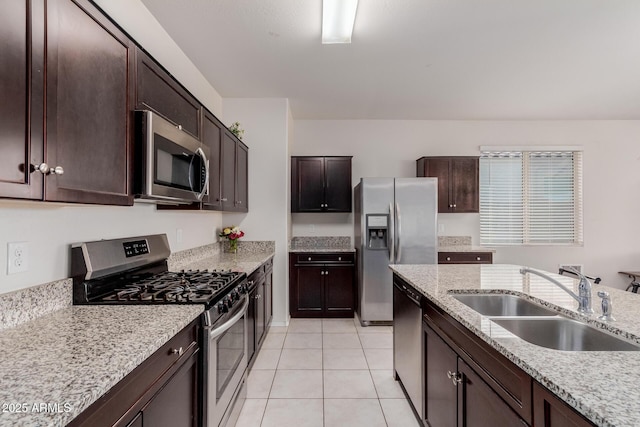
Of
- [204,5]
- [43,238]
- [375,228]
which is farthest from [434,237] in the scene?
[43,238]

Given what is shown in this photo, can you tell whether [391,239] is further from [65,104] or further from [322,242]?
[65,104]

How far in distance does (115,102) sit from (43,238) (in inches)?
26.3

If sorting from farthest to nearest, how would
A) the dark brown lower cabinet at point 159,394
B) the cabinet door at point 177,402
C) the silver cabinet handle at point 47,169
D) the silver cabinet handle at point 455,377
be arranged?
the silver cabinet handle at point 455,377
the cabinet door at point 177,402
the silver cabinet handle at point 47,169
the dark brown lower cabinet at point 159,394

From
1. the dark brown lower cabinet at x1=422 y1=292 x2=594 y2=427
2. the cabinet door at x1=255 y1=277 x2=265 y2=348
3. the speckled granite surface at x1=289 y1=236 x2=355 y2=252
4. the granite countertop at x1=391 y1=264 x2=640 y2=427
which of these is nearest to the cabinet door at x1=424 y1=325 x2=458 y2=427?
the dark brown lower cabinet at x1=422 y1=292 x2=594 y2=427

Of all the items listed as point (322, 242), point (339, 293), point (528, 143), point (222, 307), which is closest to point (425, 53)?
point (222, 307)

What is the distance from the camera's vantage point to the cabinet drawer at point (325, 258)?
3924 mm

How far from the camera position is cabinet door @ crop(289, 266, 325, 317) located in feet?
12.9

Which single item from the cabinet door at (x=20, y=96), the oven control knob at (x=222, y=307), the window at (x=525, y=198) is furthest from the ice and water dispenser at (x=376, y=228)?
the cabinet door at (x=20, y=96)

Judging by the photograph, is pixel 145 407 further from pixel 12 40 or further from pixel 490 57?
pixel 490 57

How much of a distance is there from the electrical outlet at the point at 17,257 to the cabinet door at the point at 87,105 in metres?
Result: 0.38

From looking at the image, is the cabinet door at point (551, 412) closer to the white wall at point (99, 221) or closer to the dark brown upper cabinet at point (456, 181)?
the white wall at point (99, 221)

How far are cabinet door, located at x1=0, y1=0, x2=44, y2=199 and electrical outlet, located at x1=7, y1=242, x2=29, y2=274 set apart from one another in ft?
1.56

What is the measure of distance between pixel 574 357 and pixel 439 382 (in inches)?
32.3

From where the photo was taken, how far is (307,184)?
13.7 feet
